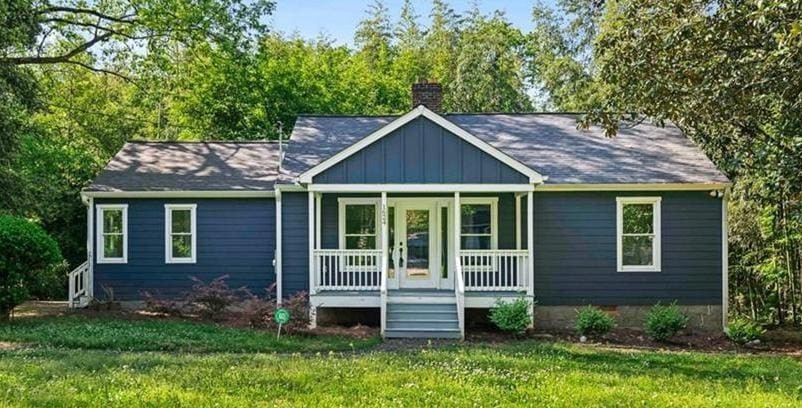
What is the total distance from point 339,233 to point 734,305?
13.0m

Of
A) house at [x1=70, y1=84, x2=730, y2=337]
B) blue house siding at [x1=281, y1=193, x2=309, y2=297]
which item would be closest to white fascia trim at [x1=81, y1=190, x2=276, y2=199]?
house at [x1=70, y1=84, x2=730, y2=337]

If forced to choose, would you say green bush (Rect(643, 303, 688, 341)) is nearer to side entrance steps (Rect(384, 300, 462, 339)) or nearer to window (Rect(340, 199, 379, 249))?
side entrance steps (Rect(384, 300, 462, 339))

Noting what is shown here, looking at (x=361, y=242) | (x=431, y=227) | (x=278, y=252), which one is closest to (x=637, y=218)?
(x=431, y=227)

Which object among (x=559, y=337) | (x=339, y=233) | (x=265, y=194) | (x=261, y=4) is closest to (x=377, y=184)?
(x=339, y=233)

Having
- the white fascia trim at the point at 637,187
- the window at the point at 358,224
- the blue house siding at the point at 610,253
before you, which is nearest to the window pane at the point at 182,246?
the window at the point at 358,224

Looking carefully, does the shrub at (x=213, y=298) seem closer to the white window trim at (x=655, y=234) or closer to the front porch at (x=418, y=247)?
the front porch at (x=418, y=247)

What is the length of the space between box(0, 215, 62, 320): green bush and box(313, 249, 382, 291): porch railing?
5035 millimetres

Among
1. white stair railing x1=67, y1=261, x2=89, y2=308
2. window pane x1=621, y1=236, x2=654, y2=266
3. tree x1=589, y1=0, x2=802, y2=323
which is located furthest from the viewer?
white stair railing x1=67, y1=261, x2=89, y2=308

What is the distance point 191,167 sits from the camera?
54.1ft

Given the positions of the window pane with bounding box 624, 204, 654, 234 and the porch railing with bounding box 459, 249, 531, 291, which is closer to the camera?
the porch railing with bounding box 459, 249, 531, 291

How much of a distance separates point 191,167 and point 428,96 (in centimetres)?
587

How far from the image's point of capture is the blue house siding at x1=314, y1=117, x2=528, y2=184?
44.1 feet

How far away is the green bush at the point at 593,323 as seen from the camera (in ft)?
42.3

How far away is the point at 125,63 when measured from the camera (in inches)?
839
